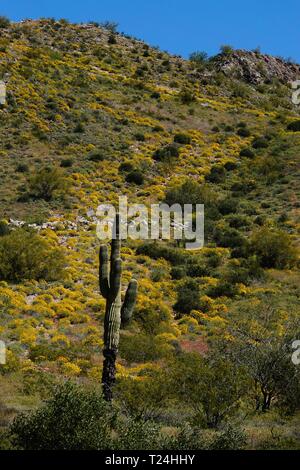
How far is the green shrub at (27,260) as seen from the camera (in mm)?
31578

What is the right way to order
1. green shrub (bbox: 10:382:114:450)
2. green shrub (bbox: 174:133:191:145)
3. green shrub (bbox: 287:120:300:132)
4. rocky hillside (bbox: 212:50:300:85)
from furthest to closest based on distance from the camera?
1. rocky hillside (bbox: 212:50:300:85)
2. green shrub (bbox: 287:120:300:132)
3. green shrub (bbox: 174:133:191:145)
4. green shrub (bbox: 10:382:114:450)

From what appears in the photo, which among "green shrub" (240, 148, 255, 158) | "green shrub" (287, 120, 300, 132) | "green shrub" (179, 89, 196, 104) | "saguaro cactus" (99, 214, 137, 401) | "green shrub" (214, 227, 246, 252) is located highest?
"green shrub" (179, 89, 196, 104)

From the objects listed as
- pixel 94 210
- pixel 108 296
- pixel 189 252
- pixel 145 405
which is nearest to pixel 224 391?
pixel 145 405

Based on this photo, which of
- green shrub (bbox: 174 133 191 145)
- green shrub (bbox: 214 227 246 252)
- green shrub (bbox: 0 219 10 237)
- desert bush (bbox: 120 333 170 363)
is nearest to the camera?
desert bush (bbox: 120 333 170 363)

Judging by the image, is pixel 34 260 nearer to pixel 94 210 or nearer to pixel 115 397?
pixel 94 210

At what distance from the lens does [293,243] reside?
39.5 m

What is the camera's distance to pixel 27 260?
31969 mm

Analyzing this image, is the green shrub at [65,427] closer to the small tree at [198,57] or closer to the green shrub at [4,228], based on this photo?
the green shrub at [4,228]

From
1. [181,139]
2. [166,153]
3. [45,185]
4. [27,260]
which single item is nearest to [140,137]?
[166,153]

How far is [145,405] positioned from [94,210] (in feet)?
83.5

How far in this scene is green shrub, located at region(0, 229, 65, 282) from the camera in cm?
3158

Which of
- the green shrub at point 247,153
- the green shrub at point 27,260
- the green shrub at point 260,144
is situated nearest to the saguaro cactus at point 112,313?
the green shrub at point 27,260

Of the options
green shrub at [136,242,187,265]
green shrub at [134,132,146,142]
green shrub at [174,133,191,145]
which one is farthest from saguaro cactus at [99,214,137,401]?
green shrub at [174,133,191,145]

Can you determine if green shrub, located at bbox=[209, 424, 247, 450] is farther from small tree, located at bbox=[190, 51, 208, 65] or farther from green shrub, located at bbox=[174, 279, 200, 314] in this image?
small tree, located at bbox=[190, 51, 208, 65]
